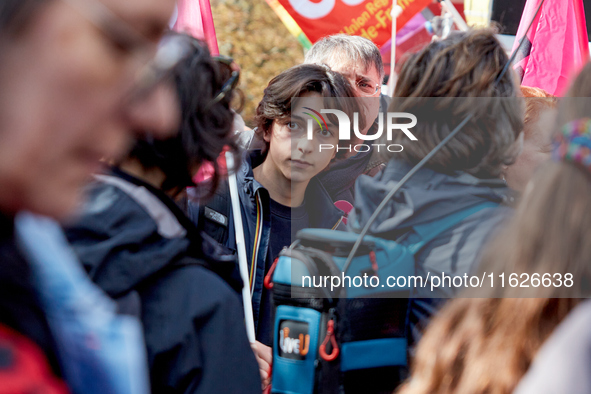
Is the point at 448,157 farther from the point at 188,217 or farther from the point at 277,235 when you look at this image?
the point at 277,235

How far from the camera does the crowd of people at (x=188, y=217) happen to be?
0.55 m

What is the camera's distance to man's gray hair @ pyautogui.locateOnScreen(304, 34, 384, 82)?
3.22m

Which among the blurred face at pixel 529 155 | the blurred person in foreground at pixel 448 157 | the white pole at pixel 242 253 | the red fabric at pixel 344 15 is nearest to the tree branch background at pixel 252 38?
the red fabric at pixel 344 15

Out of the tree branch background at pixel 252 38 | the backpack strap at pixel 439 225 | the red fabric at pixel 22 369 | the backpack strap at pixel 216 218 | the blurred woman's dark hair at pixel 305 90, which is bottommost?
the tree branch background at pixel 252 38

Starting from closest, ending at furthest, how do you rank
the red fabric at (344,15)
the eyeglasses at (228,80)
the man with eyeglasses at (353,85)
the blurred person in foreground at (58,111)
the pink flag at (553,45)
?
the blurred person in foreground at (58,111), the eyeglasses at (228,80), the man with eyeglasses at (353,85), the pink flag at (553,45), the red fabric at (344,15)

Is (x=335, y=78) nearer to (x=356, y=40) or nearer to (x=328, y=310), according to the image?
(x=356, y=40)

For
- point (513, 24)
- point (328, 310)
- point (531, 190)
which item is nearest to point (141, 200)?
point (328, 310)

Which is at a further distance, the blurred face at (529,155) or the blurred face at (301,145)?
the blurred face at (301,145)

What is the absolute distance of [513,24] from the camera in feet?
15.8

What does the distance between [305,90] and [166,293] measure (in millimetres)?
1608

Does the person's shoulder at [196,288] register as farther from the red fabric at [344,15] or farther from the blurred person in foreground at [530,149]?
the red fabric at [344,15]

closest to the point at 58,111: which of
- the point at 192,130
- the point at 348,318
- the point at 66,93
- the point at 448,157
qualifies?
the point at 66,93

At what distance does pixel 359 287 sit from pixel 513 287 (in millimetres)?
526

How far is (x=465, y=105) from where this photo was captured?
59.2 inches
